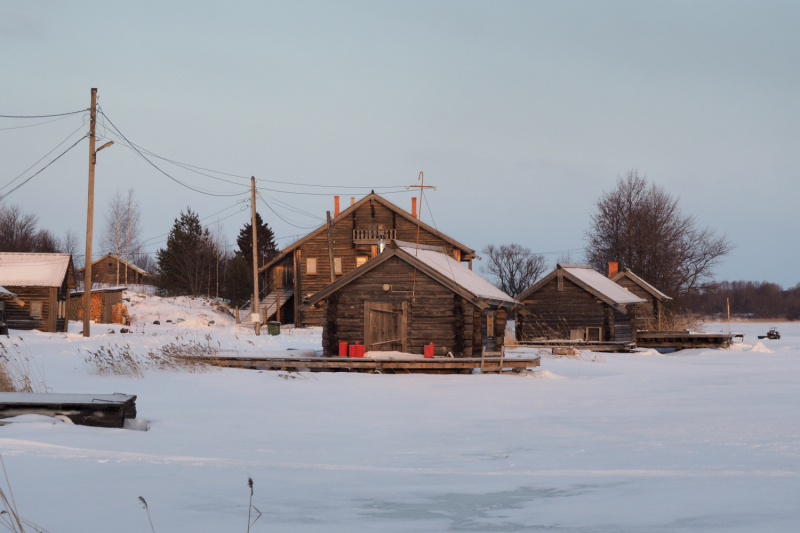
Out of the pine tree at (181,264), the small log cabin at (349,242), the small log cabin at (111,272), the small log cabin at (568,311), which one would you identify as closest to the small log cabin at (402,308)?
the small log cabin at (568,311)

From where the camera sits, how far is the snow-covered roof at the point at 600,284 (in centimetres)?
3994

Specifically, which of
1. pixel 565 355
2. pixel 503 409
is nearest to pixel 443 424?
pixel 503 409

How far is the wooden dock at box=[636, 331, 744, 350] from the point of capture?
140 ft

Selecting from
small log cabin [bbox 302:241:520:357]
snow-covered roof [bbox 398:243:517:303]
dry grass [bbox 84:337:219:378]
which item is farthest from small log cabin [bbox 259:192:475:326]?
dry grass [bbox 84:337:219:378]

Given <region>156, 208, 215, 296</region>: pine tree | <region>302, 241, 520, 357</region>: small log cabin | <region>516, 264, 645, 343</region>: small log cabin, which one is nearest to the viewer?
<region>302, 241, 520, 357</region>: small log cabin

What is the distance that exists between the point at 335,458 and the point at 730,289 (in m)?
162

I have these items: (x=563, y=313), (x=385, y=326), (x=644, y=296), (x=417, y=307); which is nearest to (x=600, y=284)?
(x=563, y=313)

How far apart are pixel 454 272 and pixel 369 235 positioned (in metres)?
26.4

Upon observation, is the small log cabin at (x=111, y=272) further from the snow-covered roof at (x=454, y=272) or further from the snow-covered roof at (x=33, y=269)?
the snow-covered roof at (x=454, y=272)

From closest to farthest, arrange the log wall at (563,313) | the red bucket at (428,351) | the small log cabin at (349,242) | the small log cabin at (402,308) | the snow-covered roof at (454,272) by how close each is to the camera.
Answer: the red bucket at (428,351) → the small log cabin at (402,308) → the snow-covered roof at (454,272) → the log wall at (563,313) → the small log cabin at (349,242)

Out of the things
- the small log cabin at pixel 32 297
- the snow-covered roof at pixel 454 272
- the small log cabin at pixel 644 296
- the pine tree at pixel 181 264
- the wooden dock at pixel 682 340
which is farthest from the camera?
the pine tree at pixel 181 264

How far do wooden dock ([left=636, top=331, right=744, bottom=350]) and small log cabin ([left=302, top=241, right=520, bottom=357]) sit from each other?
22.2 m

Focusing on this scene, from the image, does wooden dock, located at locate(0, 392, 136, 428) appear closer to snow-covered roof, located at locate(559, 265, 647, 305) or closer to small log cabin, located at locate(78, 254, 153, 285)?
snow-covered roof, located at locate(559, 265, 647, 305)

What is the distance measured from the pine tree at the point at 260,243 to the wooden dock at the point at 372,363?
200ft
